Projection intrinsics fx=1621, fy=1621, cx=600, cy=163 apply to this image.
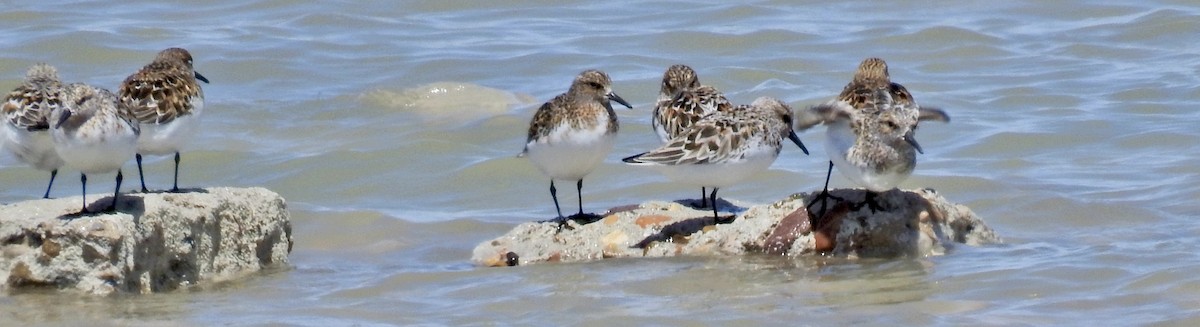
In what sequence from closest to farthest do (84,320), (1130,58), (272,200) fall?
(84,320)
(272,200)
(1130,58)

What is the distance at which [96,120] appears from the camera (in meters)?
8.08

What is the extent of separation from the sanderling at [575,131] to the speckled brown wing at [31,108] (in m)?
2.70

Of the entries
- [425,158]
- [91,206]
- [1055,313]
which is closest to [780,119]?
[1055,313]

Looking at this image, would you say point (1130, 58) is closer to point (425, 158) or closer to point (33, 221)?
point (425, 158)

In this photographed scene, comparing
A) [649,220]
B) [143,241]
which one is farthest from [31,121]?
[649,220]

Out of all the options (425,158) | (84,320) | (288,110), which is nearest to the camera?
(84,320)

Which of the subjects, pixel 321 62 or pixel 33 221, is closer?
pixel 33 221

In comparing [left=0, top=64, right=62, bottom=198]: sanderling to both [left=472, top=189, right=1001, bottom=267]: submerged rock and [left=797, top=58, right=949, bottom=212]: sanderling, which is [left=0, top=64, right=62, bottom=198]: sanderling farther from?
[left=797, top=58, right=949, bottom=212]: sanderling

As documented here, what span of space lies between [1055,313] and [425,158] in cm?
744

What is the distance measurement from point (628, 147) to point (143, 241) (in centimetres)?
657

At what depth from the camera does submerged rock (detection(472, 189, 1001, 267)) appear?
358 inches

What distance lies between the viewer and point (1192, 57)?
17.1 metres

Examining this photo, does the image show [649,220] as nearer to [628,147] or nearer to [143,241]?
[143,241]

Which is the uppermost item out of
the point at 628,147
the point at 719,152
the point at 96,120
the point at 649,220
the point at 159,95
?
the point at 96,120
